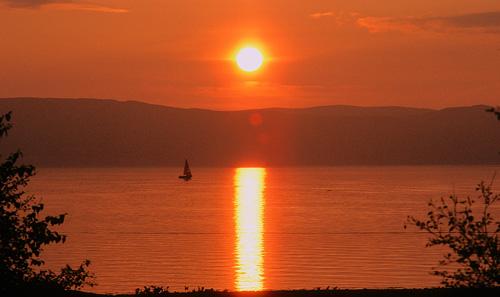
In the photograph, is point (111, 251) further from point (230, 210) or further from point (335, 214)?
point (230, 210)

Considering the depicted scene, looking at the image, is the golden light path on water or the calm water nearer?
the golden light path on water

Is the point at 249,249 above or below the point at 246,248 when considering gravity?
below

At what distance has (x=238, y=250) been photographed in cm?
6631

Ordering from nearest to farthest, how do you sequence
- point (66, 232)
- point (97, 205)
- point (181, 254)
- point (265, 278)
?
point (265, 278), point (181, 254), point (66, 232), point (97, 205)

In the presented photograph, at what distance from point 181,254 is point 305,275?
635 inches

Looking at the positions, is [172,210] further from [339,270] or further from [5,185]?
[5,185]

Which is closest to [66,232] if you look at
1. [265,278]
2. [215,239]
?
[215,239]

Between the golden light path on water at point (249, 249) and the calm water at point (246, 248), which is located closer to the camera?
the golden light path on water at point (249, 249)

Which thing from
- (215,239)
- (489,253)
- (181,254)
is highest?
(215,239)

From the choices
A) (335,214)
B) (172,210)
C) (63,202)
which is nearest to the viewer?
(335,214)

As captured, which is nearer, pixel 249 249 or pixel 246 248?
pixel 249 249

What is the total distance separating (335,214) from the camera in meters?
112

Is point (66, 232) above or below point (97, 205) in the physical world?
below

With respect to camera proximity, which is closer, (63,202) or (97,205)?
(97,205)
